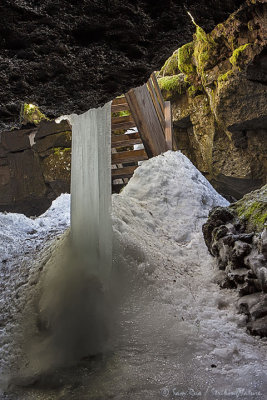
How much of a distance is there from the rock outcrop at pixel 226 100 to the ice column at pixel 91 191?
220 inches

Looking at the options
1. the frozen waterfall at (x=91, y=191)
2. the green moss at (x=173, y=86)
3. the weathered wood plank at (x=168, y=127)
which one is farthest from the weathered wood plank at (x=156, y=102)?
the green moss at (x=173, y=86)

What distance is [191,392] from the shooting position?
1794 mm

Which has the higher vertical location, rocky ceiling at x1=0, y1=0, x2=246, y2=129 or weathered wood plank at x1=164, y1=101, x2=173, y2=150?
weathered wood plank at x1=164, y1=101, x2=173, y2=150

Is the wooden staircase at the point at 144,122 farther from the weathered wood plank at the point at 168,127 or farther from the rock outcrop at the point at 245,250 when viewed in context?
the rock outcrop at the point at 245,250

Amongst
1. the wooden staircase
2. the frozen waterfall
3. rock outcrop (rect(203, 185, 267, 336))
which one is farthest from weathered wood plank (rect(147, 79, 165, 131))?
the frozen waterfall

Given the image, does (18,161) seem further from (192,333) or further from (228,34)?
(192,333)

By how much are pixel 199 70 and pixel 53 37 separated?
1014 cm

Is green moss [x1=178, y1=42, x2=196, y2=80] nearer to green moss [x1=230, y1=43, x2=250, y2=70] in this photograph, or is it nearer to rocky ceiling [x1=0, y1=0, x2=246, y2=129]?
green moss [x1=230, y1=43, x2=250, y2=70]

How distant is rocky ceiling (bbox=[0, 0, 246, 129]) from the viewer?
125 cm

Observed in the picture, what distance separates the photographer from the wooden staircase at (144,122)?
5840mm

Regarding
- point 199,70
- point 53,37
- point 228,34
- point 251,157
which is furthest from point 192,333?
point 199,70

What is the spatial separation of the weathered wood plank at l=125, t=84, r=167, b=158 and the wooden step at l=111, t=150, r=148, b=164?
0.97 feet

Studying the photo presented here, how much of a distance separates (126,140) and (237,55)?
3.80 metres

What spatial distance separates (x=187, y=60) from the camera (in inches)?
441
